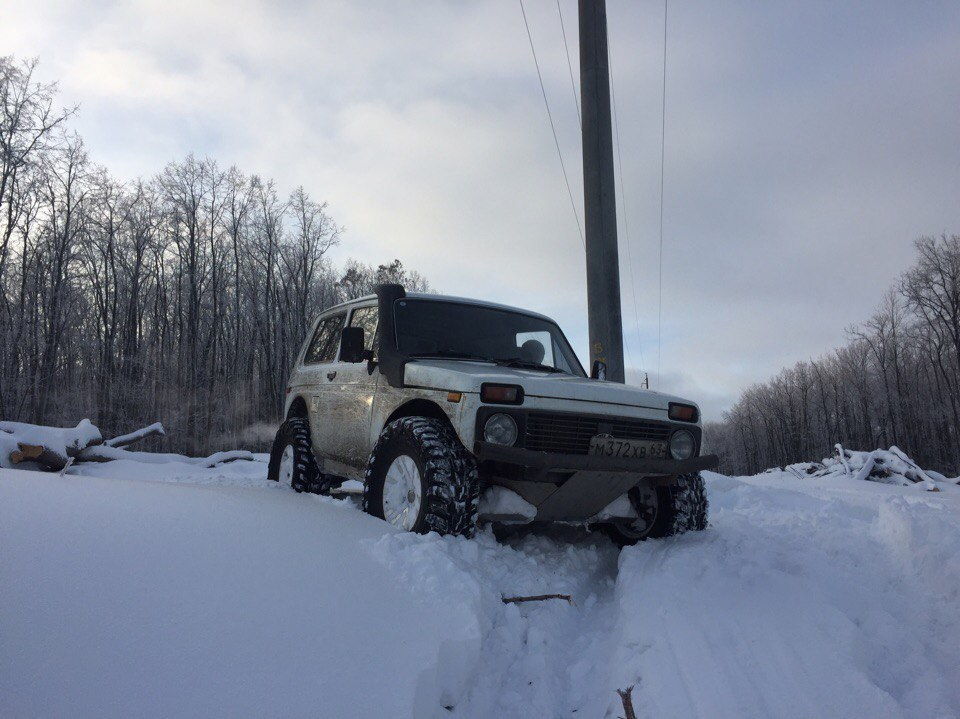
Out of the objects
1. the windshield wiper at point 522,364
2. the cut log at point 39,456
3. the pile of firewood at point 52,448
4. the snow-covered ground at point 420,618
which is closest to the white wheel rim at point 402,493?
the snow-covered ground at point 420,618

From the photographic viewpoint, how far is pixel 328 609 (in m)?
2.31

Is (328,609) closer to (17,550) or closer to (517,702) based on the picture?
(517,702)

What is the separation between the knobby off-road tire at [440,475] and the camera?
11.1 feet

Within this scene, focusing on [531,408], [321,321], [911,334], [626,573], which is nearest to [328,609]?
[531,408]

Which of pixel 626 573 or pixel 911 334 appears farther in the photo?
pixel 911 334

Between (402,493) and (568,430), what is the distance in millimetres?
1166

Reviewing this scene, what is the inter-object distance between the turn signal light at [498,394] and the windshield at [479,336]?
3.06 ft

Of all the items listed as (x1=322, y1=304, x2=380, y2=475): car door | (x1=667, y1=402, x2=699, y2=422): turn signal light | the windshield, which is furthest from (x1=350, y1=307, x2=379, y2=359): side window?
(x1=667, y1=402, x2=699, y2=422): turn signal light

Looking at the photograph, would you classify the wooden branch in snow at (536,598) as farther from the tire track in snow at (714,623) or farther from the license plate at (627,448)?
the license plate at (627,448)

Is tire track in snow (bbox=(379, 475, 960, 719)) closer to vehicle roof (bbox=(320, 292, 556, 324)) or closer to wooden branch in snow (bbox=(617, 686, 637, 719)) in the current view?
wooden branch in snow (bbox=(617, 686, 637, 719))

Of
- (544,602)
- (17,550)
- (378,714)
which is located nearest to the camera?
(378,714)

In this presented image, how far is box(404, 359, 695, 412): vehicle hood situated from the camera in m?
3.59

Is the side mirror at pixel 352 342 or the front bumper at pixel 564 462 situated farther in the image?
the side mirror at pixel 352 342

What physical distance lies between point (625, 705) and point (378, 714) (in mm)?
1012
